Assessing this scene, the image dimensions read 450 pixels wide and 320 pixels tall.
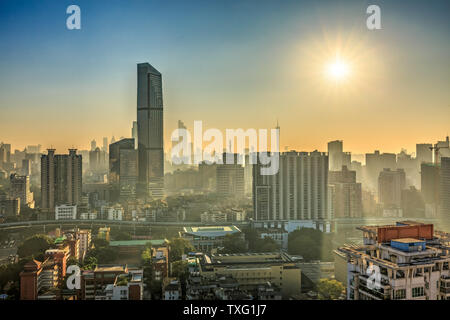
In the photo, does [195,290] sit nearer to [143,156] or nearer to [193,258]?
[193,258]

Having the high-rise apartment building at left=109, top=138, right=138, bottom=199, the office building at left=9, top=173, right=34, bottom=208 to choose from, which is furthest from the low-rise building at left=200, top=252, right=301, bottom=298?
the high-rise apartment building at left=109, top=138, right=138, bottom=199

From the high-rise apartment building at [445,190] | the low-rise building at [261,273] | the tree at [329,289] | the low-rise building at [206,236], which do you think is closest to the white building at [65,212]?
the low-rise building at [206,236]

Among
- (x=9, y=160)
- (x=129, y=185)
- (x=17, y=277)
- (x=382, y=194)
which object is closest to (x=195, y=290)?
(x=17, y=277)

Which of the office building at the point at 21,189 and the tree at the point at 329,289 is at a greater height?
the office building at the point at 21,189

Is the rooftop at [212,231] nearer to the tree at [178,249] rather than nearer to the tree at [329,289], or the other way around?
the tree at [178,249]

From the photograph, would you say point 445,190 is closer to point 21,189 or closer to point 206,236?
point 206,236

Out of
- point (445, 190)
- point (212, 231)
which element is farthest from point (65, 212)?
point (445, 190)
